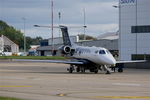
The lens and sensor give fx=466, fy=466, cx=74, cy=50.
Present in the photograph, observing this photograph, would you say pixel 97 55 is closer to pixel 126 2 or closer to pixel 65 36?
pixel 65 36

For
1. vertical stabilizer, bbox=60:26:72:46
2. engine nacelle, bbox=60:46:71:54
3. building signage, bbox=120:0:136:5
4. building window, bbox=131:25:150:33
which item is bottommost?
engine nacelle, bbox=60:46:71:54

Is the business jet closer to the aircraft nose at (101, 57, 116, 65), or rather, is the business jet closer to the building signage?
the aircraft nose at (101, 57, 116, 65)

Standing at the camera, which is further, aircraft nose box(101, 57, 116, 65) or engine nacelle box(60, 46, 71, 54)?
engine nacelle box(60, 46, 71, 54)

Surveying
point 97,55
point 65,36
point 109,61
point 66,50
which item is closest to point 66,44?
point 65,36

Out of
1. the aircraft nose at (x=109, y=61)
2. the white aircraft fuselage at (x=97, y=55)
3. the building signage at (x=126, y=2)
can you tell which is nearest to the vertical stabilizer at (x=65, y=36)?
the white aircraft fuselage at (x=97, y=55)

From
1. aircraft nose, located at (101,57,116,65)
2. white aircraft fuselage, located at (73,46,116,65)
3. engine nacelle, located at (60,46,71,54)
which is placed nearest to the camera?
aircraft nose, located at (101,57,116,65)

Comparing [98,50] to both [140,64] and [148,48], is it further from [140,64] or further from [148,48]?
[148,48]

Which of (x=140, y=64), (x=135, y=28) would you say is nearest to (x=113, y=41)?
(x=135, y=28)

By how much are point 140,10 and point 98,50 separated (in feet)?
61.2

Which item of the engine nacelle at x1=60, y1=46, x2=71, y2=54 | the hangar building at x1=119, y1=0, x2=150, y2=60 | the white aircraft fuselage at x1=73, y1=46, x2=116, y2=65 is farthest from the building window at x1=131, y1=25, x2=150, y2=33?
the white aircraft fuselage at x1=73, y1=46, x2=116, y2=65

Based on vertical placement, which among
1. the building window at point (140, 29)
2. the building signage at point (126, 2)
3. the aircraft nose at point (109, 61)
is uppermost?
the building signage at point (126, 2)

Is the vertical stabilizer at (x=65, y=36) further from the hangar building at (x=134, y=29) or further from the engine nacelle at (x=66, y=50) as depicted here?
the hangar building at (x=134, y=29)

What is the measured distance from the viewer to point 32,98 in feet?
64.6

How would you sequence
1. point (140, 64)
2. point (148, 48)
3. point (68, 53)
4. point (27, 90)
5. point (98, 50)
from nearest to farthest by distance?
1. point (27, 90)
2. point (98, 50)
3. point (68, 53)
4. point (140, 64)
5. point (148, 48)
